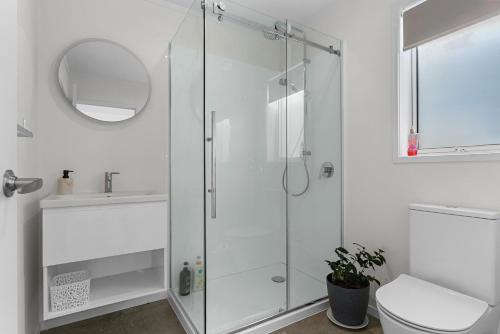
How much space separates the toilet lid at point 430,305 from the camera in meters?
1.09

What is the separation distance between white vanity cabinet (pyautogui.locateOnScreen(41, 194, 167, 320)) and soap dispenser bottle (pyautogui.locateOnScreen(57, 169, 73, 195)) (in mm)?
86

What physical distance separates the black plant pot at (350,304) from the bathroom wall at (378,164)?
265 mm

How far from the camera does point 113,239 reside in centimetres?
166

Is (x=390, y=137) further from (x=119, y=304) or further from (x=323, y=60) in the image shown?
(x=119, y=304)

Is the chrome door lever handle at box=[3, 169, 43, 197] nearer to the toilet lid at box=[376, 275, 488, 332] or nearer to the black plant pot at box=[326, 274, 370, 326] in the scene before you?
the toilet lid at box=[376, 275, 488, 332]

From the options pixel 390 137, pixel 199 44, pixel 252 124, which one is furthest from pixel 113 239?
pixel 390 137

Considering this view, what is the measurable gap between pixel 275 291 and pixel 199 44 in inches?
72.0

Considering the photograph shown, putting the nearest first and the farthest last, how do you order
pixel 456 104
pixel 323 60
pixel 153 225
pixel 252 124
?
pixel 456 104 < pixel 153 225 < pixel 252 124 < pixel 323 60

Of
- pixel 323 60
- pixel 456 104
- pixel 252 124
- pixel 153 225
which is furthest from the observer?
pixel 323 60

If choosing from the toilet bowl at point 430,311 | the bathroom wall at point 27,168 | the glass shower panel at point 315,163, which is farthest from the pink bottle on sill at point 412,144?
the bathroom wall at point 27,168

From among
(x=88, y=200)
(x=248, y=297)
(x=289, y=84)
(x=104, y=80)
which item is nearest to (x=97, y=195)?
(x=88, y=200)

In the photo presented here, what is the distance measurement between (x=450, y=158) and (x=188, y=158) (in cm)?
164

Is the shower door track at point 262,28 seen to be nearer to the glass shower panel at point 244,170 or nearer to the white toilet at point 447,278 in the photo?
the glass shower panel at point 244,170

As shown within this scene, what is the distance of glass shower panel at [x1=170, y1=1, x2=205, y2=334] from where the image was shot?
1.68m
